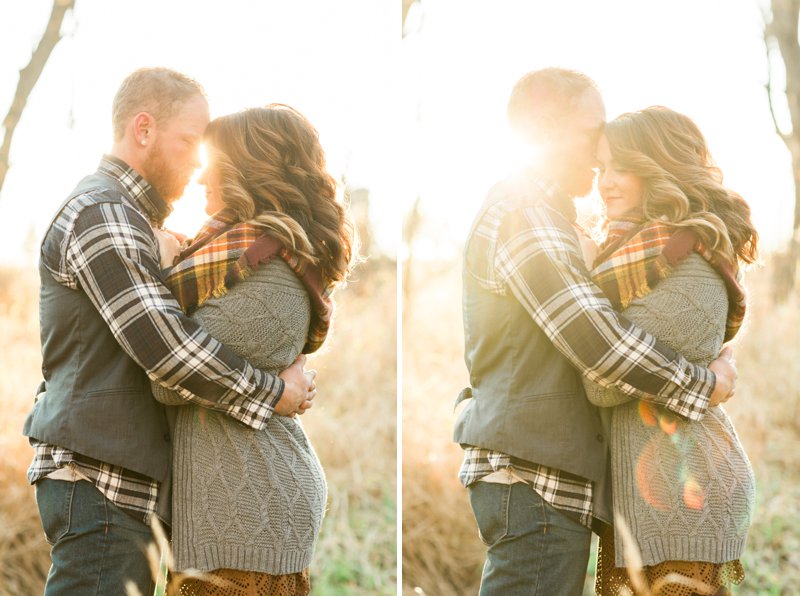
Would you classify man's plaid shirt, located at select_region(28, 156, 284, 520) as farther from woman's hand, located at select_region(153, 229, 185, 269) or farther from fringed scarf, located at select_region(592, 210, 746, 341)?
fringed scarf, located at select_region(592, 210, 746, 341)

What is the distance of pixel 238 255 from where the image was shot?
6.81 feet

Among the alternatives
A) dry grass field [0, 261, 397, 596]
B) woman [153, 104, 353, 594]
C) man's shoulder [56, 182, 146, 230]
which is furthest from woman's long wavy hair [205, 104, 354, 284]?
dry grass field [0, 261, 397, 596]

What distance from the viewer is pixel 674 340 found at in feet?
7.06

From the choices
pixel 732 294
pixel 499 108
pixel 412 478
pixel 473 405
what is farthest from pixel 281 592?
pixel 499 108

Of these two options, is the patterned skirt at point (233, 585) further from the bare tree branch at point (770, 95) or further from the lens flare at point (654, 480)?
the bare tree branch at point (770, 95)

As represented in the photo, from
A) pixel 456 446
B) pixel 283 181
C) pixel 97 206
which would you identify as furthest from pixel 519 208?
pixel 456 446

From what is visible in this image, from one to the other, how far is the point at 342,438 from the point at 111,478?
3.07 m

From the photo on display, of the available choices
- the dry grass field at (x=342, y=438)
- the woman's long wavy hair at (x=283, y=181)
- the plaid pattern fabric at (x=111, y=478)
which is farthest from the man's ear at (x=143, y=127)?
the dry grass field at (x=342, y=438)

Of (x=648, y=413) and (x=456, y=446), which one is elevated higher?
(x=648, y=413)

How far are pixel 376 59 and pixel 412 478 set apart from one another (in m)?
2.66

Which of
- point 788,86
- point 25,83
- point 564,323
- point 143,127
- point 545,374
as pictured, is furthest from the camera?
Result: point 788,86

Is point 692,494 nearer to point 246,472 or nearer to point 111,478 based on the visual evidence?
point 246,472

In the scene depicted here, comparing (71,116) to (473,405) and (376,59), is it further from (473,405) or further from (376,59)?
(473,405)

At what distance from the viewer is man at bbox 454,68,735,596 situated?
2102mm
